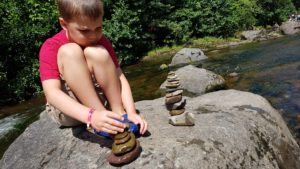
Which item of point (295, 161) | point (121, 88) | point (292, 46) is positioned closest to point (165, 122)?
point (121, 88)

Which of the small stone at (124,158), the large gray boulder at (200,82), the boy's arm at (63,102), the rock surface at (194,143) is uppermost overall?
the boy's arm at (63,102)

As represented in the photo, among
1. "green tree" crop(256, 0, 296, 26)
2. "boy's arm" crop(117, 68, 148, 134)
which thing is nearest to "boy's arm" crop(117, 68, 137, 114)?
"boy's arm" crop(117, 68, 148, 134)

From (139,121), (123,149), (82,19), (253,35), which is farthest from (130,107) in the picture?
(253,35)

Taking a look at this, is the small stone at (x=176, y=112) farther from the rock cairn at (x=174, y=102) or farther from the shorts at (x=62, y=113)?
the shorts at (x=62, y=113)

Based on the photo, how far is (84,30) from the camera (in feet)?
10.9

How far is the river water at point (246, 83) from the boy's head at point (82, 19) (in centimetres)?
488

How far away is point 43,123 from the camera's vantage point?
4.98 meters

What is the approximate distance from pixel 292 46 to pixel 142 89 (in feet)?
32.8

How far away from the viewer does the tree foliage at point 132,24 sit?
691 inches

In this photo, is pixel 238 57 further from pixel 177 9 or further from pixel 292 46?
Answer: pixel 177 9

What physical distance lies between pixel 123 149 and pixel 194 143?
2.63 ft

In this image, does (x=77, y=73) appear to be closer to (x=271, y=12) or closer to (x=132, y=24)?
(x=132, y=24)

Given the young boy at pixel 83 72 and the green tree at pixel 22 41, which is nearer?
the young boy at pixel 83 72

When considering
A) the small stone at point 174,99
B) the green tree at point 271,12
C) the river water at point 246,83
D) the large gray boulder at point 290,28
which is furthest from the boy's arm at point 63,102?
the green tree at point 271,12
